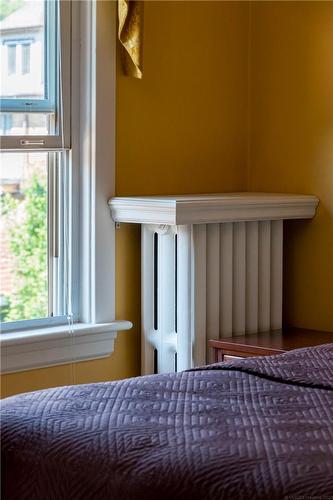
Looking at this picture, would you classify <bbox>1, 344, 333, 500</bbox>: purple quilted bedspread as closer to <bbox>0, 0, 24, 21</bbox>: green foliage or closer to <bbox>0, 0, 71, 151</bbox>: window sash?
<bbox>0, 0, 71, 151</bbox>: window sash

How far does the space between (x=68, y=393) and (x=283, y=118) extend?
1875 millimetres

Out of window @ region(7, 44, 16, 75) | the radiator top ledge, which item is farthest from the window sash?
the radiator top ledge

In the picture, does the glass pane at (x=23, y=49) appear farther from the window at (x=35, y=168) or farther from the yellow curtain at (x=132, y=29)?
the yellow curtain at (x=132, y=29)

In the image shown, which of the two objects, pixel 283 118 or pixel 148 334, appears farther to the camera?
pixel 283 118

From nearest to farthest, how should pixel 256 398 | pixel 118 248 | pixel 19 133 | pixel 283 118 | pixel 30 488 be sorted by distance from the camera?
pixel 30 488 → pixel 256 398 → pixel 19 133 → pixel 118 248 → pixel 283 118

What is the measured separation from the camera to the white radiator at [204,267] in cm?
316

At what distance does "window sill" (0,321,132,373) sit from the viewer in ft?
9.77

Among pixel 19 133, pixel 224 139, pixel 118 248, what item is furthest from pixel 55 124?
pixel 224 139

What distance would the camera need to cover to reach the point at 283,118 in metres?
3.57

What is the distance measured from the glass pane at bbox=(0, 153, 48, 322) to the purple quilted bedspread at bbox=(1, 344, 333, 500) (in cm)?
105

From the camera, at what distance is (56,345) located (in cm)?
309

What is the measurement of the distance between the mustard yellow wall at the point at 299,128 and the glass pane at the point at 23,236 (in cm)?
95

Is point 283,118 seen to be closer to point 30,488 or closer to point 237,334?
point 237,334

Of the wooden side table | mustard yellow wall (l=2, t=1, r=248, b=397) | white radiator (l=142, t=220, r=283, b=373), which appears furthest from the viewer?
mustard yellow wall (l=2, t=1, r=248, b=397)
